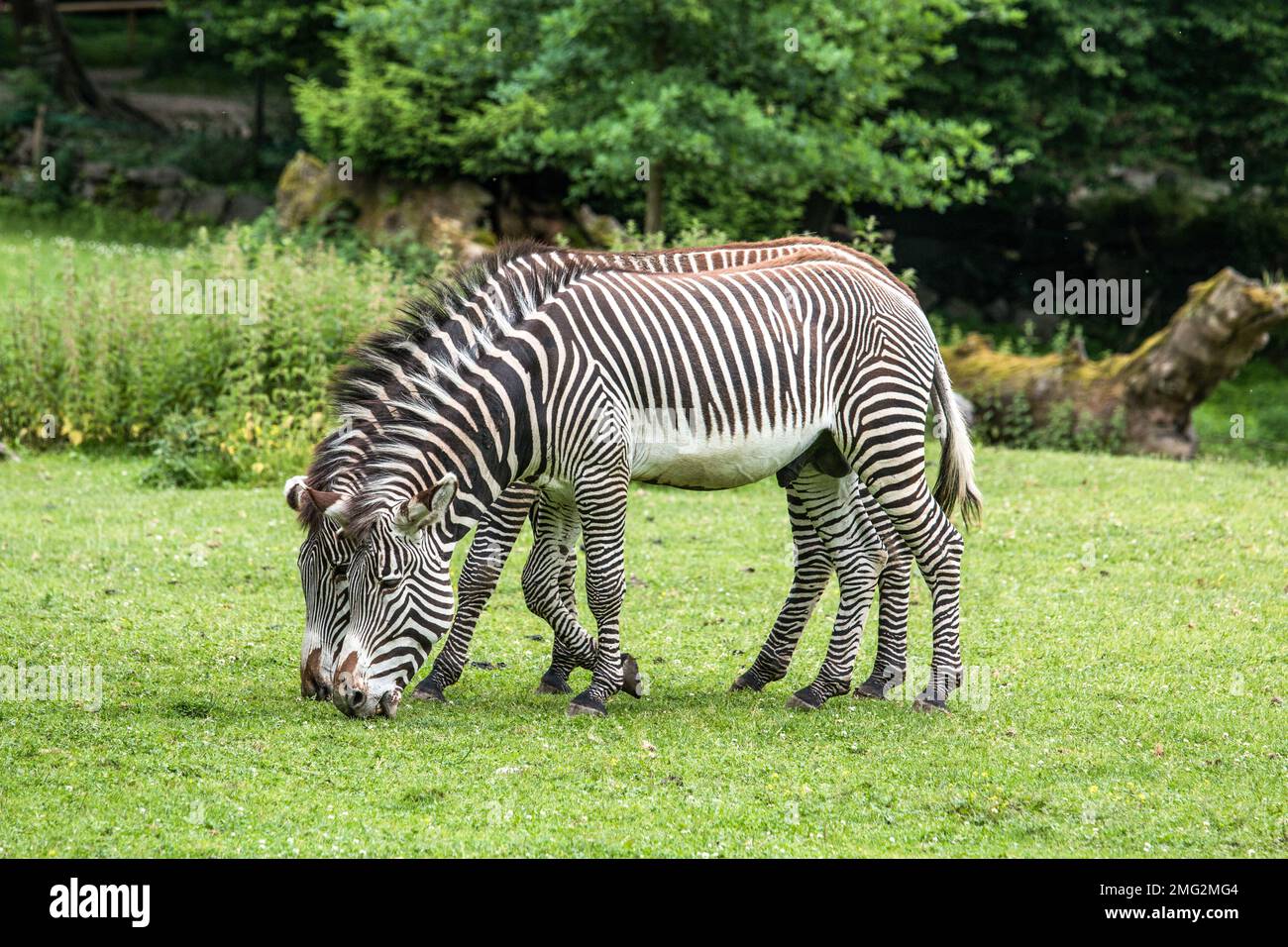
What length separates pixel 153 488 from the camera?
13.3 metres

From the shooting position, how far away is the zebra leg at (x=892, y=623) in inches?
317

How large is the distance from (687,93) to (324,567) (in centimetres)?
1263

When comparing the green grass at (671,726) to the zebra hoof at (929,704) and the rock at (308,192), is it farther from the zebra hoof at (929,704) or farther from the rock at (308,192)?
the rock at (308,192)

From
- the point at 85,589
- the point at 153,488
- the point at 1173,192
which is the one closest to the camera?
the point at 85,589

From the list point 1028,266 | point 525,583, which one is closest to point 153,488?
point 525,583

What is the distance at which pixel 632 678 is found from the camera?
25.3 ft

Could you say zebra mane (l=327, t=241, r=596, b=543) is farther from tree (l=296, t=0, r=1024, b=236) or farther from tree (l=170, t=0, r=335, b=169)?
tree (l=170, t=0, r=335, b=169)

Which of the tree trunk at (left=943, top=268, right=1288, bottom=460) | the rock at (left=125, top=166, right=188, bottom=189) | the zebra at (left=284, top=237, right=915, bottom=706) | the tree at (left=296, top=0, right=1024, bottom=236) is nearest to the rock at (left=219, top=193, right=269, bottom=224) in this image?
the rock at (left=125, top=166, right=188, bottom=189)

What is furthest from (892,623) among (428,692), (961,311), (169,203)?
(169,203)

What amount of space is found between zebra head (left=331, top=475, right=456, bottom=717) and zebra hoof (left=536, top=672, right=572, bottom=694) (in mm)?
1251

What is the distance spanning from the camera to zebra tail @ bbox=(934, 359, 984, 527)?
27.1ft
